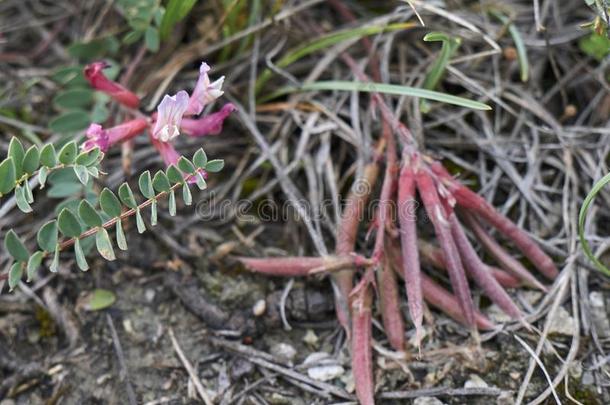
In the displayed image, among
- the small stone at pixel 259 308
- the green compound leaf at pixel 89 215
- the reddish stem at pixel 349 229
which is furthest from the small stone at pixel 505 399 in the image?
the green compound leaf at pixel 89 215

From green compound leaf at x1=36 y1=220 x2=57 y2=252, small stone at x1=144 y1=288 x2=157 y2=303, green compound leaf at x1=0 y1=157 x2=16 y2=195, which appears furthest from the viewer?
small stone at x1=144 y1=288 x2=157 y2=303

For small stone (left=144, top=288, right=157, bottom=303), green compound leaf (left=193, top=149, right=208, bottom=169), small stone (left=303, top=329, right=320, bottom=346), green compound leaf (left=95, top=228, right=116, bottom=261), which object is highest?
green compound leaf (left=193, top=149, right=208, bottom=169)

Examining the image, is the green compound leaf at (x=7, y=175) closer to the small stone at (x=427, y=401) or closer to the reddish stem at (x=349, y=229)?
the reddish stem at (x=349, y=229)

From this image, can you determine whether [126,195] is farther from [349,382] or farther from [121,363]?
[349,382]

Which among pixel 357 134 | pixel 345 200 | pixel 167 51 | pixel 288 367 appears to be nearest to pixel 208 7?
pixel 167 51

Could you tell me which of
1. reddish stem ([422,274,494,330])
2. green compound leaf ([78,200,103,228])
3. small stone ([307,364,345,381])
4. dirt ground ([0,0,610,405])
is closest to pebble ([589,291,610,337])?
dirt ground ([0,0,610,405])

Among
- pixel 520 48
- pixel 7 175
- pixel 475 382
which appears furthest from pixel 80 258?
pixel 520 48

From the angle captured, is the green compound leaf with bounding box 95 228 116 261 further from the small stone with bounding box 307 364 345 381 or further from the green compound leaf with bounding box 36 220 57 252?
the small stone with bounding box 307 364 345 381
